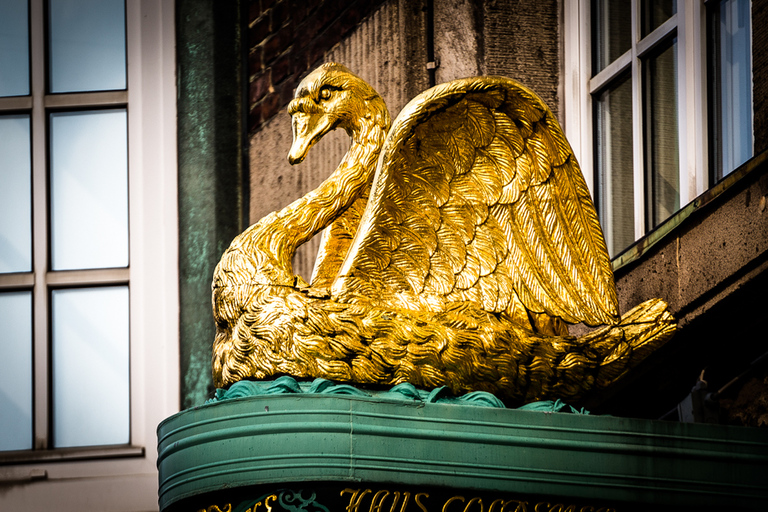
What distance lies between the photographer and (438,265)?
15.5 feet

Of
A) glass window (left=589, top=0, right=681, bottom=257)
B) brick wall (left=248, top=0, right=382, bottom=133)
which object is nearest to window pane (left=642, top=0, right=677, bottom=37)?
glass window (left=589, top=0, right=681, bottom=257)

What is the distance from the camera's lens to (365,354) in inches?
170

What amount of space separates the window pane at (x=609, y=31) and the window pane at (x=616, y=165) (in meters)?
0.15

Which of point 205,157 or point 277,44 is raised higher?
point 277,44

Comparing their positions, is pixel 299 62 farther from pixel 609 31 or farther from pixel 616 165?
pixel 616 165

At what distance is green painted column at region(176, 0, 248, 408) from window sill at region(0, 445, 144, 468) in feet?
1.16

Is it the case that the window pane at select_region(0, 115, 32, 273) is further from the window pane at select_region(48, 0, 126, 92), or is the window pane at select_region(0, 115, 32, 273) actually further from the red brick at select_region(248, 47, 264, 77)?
the red brick at select_region(248, 47, 264, 77)

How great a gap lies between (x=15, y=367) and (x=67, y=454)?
2.10ft

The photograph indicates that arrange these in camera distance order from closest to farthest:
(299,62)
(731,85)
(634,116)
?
1. (731,85)
2. (634,116)
3. (299,62)

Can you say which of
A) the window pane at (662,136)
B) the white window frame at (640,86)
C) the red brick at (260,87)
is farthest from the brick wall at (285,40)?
the window pane at (662,136)

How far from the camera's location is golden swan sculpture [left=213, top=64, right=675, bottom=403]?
436 cm

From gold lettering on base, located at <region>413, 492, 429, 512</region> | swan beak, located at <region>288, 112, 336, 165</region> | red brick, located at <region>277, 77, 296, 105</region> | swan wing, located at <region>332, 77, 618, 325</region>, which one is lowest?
gold lettering on base, located at <region>413, 492, 429, 512</region>

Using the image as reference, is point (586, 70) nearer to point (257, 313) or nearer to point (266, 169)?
point (266, 169)

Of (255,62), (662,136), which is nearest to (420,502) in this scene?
(662,136)
